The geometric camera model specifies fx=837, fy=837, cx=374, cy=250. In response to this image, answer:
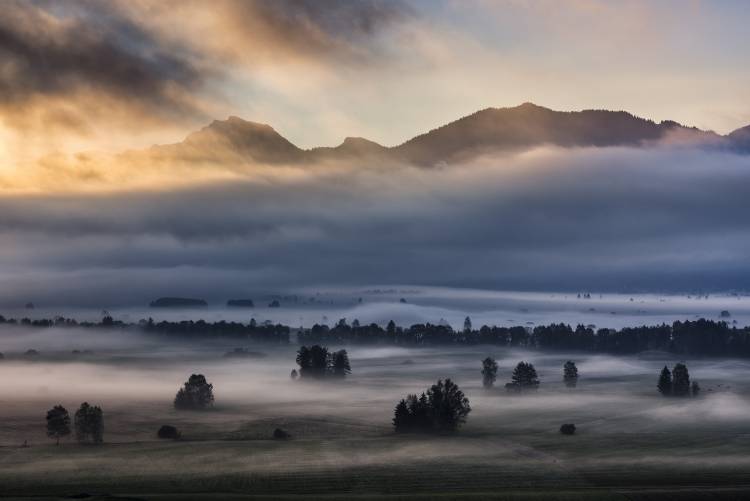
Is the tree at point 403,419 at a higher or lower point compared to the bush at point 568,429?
higher

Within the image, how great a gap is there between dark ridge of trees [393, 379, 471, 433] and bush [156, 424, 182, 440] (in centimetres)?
4778

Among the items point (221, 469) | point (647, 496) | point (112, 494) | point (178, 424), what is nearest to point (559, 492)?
point (647, 496)

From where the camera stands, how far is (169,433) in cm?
18000

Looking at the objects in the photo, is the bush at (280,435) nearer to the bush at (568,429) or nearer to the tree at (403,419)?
the tree at (403,419)

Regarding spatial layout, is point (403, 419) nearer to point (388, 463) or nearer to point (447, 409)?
point (447, 409)

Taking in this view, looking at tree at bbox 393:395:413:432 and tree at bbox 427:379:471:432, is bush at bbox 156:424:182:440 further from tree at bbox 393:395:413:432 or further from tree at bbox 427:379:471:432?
tree at bbox 427:379:471:432

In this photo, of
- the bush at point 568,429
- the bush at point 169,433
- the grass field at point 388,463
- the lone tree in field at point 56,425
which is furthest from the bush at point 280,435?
the bush at point 568,429

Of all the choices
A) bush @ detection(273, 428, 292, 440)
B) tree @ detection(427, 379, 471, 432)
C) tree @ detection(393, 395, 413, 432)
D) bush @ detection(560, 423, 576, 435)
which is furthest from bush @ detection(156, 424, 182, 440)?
bush @ detection(560, 423, 576, 435)

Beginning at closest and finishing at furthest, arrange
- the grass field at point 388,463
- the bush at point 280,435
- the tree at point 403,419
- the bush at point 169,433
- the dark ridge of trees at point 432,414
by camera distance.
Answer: the grass field at point 388,463 < the bush at point 280,435 < the bush at point 169,433 < the tree at point 403,419 < the dark ridge of trees at point 432,414

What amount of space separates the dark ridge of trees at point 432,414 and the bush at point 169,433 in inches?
1881

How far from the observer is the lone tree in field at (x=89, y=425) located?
174000mm

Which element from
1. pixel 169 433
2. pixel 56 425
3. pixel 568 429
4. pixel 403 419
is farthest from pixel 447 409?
pixel 56 425

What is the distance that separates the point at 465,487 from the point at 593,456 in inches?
1400

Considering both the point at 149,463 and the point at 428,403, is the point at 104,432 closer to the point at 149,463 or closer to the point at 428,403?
the point at 149,463
